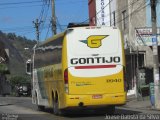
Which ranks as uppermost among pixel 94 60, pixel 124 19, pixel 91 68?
pixel 124 19

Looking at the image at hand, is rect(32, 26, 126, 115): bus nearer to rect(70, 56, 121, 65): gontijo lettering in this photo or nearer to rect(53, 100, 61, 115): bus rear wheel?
rect(70, 56, 121, 65): gontijo lettering

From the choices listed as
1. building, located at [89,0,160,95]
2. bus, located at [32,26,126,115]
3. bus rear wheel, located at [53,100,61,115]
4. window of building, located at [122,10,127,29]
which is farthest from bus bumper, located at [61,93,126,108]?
window of building, located at [122,10,127,29]

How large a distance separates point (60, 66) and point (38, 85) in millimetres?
6350

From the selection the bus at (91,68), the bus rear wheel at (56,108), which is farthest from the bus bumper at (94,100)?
the bus rear wheel at (56,108)

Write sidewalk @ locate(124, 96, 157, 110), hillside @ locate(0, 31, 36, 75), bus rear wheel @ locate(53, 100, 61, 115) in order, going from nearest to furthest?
bus rear wheel @ locate(53, 100, 61, 115) → sidewalk @ locate(124, 96, 157, 110) → hillside @ locate(0, 31, 36, 75)

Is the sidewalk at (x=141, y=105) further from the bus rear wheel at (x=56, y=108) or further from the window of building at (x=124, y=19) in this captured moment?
the window of building at (x=124, y=19)

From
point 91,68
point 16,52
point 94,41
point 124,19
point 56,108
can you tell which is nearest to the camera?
point 91,68

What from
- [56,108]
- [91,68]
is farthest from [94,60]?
[56,108]

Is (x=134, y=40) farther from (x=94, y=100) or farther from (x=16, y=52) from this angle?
(x=16, y=52)

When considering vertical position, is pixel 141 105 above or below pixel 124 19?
below

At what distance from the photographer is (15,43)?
174500 millimetres

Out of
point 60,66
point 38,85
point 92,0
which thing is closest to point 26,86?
point 92,0

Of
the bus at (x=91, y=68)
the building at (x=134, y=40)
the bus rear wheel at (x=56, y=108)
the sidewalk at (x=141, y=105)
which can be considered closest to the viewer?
the bus at (x=91, y=68)

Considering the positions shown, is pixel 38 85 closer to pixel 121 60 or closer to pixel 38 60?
pixel 38 60
